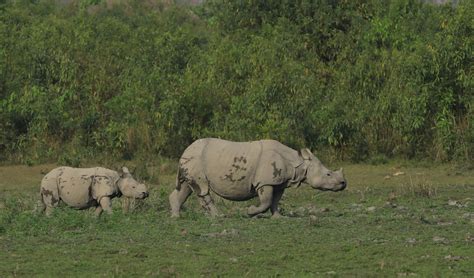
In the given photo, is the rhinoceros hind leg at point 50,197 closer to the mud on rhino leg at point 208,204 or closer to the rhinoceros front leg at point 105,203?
the rhinoceros front leg at point 105,203

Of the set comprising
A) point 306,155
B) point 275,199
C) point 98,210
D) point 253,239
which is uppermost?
point 306,155

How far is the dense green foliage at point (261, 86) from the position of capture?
2417 centimetres

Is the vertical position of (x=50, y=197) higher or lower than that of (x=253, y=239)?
lower

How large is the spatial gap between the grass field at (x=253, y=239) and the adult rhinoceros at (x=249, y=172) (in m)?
0.34

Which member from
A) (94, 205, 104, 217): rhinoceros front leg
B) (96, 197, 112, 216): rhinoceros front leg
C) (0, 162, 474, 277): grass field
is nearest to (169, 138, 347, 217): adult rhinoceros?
(0, 162, 474, 277): grass field

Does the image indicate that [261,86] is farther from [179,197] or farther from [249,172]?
[249,172]

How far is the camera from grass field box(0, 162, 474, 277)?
441 inches

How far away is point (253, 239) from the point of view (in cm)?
1317

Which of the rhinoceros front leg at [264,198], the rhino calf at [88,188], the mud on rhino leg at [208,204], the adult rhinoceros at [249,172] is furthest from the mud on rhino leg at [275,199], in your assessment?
the rhino calf at [88,188]

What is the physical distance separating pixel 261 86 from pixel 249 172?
9.52m

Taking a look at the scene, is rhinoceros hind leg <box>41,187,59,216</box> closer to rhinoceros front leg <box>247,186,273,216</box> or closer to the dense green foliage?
rhinoceros front leg <box>247,186,273,216</box>

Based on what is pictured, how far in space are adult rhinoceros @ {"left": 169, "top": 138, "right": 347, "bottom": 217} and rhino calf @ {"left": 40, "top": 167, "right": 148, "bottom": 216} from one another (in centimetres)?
66

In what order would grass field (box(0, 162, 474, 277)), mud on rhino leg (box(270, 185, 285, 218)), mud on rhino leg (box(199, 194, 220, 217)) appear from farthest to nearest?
1. mud on rhino leg (box(199, 194, 220, 217))
2. mud on rhino leg (box(270, 185, 285, 218))
3. grass field (box(0, 162, 474, 277))

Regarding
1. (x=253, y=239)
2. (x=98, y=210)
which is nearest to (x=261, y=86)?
(x=98, y=210)
